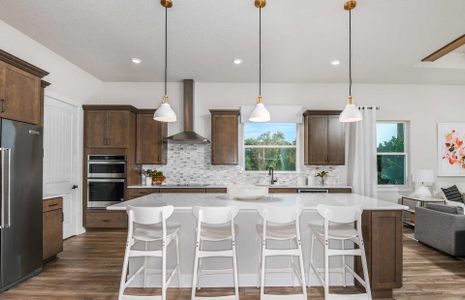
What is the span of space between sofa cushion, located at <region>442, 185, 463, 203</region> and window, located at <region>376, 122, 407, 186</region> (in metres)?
0.79

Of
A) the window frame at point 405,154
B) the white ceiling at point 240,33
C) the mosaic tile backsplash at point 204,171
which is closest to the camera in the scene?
the white ceiling at point 240,33

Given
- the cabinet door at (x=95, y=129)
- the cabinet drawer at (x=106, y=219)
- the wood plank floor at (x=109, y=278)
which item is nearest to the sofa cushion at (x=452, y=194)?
the wood plank floor at (x=109, y=278)

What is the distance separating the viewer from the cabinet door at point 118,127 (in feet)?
16.5

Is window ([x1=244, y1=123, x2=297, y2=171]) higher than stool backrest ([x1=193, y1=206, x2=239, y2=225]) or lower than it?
higher

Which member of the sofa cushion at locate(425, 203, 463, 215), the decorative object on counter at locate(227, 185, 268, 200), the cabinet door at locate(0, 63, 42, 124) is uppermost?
the cabinet door at locate(0, 63, 42, 124)

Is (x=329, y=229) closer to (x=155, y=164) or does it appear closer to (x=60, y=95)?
(x=155, y=164)

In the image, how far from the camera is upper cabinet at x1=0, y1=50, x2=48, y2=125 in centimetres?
271

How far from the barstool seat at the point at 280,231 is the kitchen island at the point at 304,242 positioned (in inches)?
7.8

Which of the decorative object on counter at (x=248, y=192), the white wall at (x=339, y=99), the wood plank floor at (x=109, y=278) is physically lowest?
the wood plank floor at (x=109, y=278)

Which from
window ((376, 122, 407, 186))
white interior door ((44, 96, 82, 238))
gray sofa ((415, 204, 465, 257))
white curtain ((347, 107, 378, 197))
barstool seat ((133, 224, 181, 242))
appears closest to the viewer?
barstool seat ((133, 224, 181, 242))

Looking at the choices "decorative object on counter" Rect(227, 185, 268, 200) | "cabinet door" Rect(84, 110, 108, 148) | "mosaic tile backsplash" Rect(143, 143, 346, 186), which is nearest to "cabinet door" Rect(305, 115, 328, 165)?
"mosaic tile backsplash" Rect(143, 143, 346, 186)

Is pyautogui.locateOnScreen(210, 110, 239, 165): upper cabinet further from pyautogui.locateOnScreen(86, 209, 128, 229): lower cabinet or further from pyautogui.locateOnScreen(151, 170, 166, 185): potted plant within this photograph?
pyautogui.locateOnScreen(86, 209, 128, 229): lower cabinet

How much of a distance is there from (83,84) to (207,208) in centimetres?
416

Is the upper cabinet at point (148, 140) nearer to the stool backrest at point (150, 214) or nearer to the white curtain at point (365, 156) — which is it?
the stool backrest at point (150, 214)
